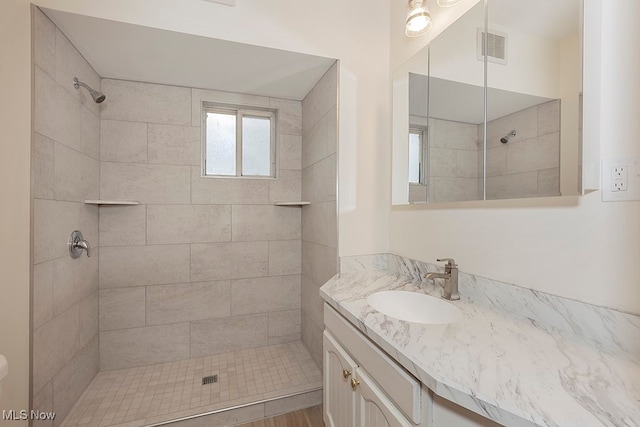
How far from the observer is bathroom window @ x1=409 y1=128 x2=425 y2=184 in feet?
5.06

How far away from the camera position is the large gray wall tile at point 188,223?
2127 mm

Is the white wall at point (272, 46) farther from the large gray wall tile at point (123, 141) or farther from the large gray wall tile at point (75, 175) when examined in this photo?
the large gray wall tile at point (123, 141)

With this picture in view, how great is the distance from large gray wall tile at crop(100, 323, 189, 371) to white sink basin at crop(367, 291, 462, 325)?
1.71 m

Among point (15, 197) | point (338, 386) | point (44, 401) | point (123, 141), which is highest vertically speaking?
point (123, 141)

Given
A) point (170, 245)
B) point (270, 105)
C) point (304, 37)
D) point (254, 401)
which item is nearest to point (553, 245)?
point (304, 37)

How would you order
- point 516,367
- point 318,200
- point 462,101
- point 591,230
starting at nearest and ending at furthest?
1. point 516,367
2. point 591,230
3. point 462,101
4. point 318,200

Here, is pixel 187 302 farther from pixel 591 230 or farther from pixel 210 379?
pixel 591 230

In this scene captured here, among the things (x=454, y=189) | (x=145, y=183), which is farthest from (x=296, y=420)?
(x=145, y=183)

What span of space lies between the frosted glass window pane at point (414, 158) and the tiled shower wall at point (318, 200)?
1.50 ft

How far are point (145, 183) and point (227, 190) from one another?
0.60 metres

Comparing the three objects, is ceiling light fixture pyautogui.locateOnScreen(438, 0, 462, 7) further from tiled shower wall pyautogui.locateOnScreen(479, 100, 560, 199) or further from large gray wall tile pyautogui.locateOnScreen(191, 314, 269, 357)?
large gray wall tile pyautogui.locateOnScreen(191, 314, 269, 357)

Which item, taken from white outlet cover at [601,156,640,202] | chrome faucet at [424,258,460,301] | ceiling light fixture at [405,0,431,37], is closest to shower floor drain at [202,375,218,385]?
chrome faucet at [424,258,460,301]

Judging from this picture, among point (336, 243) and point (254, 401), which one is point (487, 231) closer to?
point (336, 243)

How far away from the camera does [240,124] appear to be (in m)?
2.38
